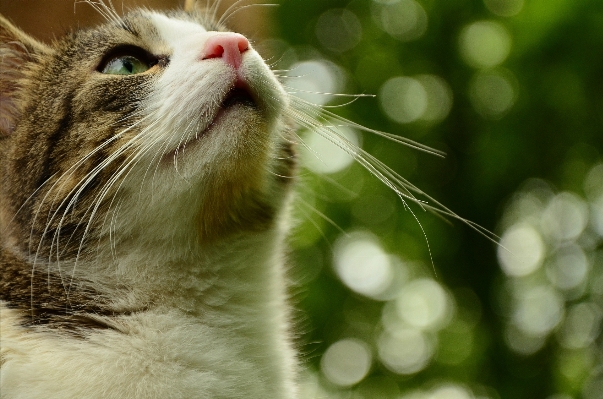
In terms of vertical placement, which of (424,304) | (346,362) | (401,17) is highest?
(401,17)

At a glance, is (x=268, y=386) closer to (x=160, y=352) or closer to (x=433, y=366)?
(x=160, y=352)

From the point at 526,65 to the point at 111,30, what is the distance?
2584 mm

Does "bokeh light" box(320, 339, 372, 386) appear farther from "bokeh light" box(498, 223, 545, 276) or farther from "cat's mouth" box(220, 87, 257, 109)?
"cat's mouth" box(220, 87, 257, 109)

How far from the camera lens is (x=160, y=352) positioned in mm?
1191

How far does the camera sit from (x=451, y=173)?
369 centimetres

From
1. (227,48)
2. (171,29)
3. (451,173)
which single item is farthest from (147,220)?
(451,173)

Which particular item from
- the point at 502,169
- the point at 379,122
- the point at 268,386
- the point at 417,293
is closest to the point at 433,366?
the point at 417,293

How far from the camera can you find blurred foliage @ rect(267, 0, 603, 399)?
345 centimetres

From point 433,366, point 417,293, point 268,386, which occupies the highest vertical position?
point 268,386

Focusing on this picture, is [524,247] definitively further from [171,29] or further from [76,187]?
[76,187]

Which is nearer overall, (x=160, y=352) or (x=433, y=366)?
(x=160, y=352)

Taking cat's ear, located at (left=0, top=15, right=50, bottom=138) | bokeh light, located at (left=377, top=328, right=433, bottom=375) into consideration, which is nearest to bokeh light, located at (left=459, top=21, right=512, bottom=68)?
bokeh light, located at (left=377, top=328, right=433, bottom=375)

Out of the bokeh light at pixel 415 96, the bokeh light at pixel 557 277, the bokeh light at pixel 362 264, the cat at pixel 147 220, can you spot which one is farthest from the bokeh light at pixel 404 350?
the cat at pixel 147 220

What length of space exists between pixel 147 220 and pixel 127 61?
0.40m
